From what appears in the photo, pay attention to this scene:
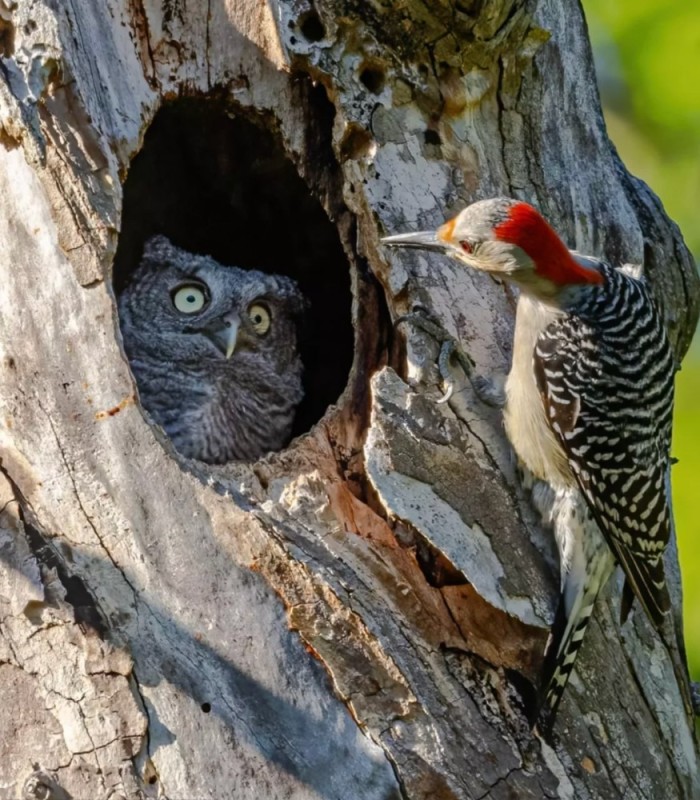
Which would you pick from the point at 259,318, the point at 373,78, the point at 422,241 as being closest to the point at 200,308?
the point at 259,318

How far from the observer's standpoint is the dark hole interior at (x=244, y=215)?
4.40m

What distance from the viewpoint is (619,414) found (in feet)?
11.5

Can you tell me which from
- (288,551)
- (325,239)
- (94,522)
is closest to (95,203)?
(94,522)

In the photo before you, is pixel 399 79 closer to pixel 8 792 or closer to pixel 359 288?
pixel 359 288

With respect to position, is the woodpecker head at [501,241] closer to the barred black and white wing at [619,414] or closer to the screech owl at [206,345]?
the barred black and white wing at [619,414]

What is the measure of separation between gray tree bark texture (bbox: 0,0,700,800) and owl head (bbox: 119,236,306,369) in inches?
41.5

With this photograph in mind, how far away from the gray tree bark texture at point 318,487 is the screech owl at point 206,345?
108 centimetres

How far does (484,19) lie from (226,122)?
117 centimetres

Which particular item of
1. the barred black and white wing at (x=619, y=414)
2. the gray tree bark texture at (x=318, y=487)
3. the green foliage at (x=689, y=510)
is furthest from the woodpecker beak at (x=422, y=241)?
the green foliage at (x=689, y=510)

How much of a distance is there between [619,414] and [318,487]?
100cm

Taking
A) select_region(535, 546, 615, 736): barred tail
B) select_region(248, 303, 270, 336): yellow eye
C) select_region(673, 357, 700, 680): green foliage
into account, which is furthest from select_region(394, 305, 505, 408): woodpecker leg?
select_region(673, 357, 700, 680): green foliage

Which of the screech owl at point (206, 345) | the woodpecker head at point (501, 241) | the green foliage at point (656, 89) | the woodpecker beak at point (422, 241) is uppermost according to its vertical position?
the green foliage at point (656, 89)

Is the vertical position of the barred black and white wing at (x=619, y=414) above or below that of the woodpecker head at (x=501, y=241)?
below

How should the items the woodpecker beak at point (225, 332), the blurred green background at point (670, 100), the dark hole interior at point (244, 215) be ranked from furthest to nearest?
the blurred green background at point (670, 100) → the woodpecker beak at point (225, 332) → the dark hole interior at point (244, 215)
